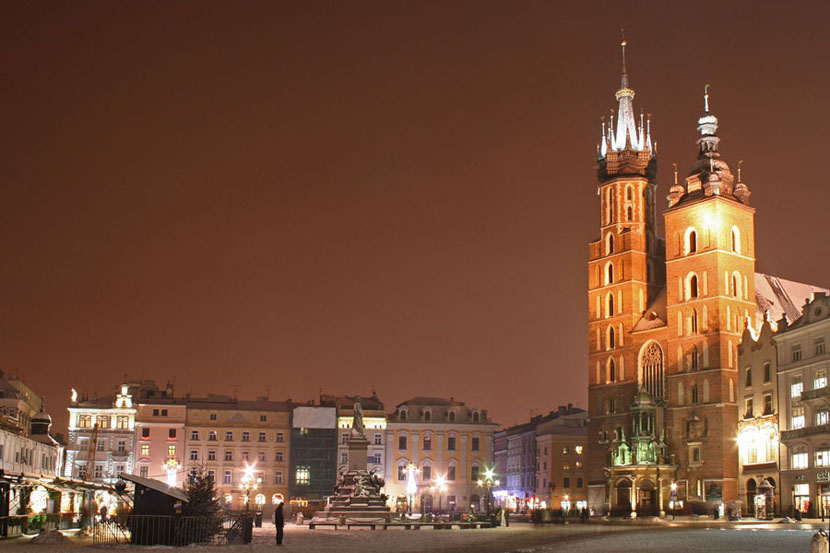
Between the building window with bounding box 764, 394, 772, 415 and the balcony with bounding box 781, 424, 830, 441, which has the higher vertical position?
the building window with bounding box 764, 394, 772, 415

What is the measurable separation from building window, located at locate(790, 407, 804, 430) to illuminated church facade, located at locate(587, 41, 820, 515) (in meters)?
11.7

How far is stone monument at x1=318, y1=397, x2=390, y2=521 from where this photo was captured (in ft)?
195

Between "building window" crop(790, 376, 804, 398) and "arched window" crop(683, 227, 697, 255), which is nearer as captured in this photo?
"building window" crop(790, 376, 804, 398)

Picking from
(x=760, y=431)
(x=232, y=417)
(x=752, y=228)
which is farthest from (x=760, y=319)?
(x=232, y=417)

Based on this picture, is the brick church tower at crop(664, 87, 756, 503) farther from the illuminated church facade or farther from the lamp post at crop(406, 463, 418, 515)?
the lamp post at crop(406, 463, 418, 515)

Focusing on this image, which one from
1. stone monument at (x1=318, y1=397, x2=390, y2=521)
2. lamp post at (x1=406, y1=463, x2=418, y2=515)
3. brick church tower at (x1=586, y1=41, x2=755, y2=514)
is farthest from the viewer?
lamp post at (x1=406, y1=463, x2=418, y2=515)

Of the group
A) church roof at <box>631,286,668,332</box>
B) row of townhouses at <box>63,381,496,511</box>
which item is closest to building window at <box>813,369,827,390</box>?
church roof at <box>631,286,668,332</box>

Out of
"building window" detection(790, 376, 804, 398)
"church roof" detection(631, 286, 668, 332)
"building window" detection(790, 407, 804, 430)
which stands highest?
"church roof" detection(631, 286, 668, 332)

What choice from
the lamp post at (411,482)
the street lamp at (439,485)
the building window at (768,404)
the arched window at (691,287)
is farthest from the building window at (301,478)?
the building window at (768,404)

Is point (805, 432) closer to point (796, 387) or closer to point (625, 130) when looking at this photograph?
point (796, 387)

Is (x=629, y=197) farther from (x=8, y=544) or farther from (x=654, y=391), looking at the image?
(x=8, y=544)

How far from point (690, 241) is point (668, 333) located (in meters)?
7.18

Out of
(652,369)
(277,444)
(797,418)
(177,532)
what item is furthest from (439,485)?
(177,532)

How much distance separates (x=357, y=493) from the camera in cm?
6072
